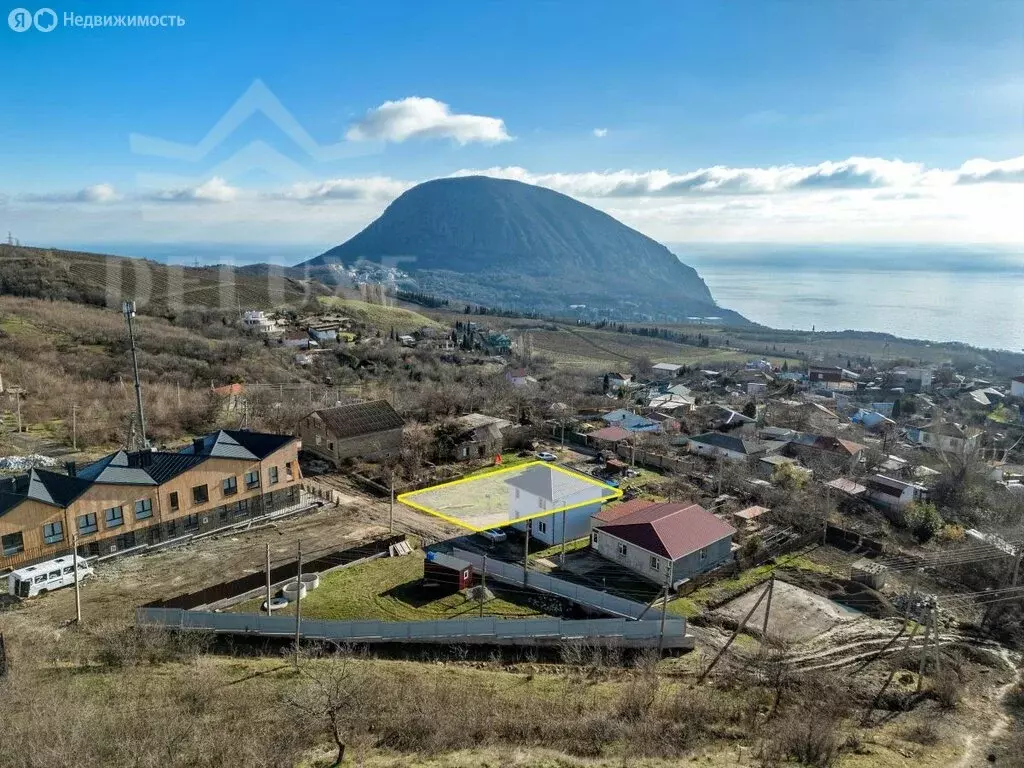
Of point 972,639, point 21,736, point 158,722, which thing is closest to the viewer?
point 21,736

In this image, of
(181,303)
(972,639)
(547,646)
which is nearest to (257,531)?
(547,646)

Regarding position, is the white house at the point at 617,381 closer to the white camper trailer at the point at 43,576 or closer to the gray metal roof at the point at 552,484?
the gray metal roof at the point at 552,484

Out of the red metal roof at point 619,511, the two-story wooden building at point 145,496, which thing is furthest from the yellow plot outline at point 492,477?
the two-story wooden building at point 145,496

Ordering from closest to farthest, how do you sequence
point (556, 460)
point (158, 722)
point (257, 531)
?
point (158, 722) → point (257, 531) → point (556, 460)

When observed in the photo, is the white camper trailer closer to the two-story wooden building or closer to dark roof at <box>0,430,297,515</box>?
the two-story wooden building

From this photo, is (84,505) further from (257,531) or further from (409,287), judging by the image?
(409,287)

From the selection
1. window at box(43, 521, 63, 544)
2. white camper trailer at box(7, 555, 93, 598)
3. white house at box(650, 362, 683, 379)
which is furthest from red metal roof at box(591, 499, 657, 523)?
white house at box(650, 362, 683, 379)

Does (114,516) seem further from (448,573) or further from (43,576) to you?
(448,573)
